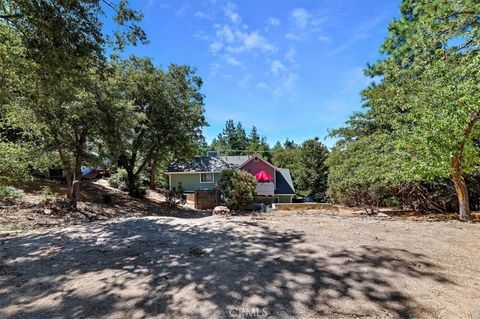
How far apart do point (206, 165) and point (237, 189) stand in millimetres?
15121

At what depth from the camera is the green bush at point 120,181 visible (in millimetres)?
22638

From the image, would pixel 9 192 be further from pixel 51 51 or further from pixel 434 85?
pixel 434 85

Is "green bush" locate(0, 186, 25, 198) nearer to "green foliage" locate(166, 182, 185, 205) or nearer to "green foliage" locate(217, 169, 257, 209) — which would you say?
"green foliage" locate(166, 182, 185, 205)

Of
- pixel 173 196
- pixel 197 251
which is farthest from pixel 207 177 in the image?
pixel 197 251

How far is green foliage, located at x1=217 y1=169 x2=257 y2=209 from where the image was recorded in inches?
656

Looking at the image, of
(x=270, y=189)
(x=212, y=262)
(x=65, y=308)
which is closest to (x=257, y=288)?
(x=212, y=262)

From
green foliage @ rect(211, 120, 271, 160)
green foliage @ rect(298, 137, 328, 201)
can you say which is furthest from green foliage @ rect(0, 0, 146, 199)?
green foliage @ rect(211, 120, 271, 160)

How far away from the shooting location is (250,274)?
378cm

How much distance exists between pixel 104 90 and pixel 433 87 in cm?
1069

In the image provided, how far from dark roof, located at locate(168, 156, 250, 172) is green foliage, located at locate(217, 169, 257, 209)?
12.7 metres

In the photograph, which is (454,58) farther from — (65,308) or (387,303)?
(65,308)

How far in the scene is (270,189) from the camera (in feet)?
91.5

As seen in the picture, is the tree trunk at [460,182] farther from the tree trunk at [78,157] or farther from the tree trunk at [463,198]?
the tree trunk at [78,157]

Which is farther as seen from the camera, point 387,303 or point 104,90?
point 104,90
